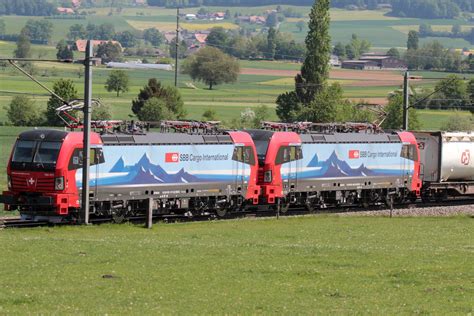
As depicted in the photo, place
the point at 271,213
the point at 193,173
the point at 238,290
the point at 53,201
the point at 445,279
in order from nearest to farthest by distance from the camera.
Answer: the point at 238,290, the point at 445,279, the point at 53,201, the point at 193,173, the point at 271,213

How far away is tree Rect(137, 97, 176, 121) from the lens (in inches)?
4892

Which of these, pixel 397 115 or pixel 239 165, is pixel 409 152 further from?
pixel 397 115

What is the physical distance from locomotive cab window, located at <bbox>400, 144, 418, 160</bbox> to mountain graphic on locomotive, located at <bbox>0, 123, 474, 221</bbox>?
0.18 ft

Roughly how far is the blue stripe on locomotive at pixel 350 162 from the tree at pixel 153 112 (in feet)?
216

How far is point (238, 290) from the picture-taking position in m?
24.1

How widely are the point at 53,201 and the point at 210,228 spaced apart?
623 cm

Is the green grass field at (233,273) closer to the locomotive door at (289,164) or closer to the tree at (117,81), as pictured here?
the locomotive door at (289,164)

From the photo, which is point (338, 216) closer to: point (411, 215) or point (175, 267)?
point (411, 215)

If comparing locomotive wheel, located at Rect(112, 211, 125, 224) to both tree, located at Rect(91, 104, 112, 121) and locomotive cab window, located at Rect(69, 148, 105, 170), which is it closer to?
locomotive cab window, located at Rect(69, 148, 105, 170)

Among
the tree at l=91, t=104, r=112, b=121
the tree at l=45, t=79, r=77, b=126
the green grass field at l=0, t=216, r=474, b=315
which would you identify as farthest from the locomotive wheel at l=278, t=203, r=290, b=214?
the tree at l=45, t=79, r=77, b=126

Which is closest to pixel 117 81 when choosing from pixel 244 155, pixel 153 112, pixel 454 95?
pixel 153 112

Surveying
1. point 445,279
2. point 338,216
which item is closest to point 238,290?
point 445,279

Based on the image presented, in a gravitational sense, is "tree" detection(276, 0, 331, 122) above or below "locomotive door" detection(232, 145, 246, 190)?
above

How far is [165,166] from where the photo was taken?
47.6 m
